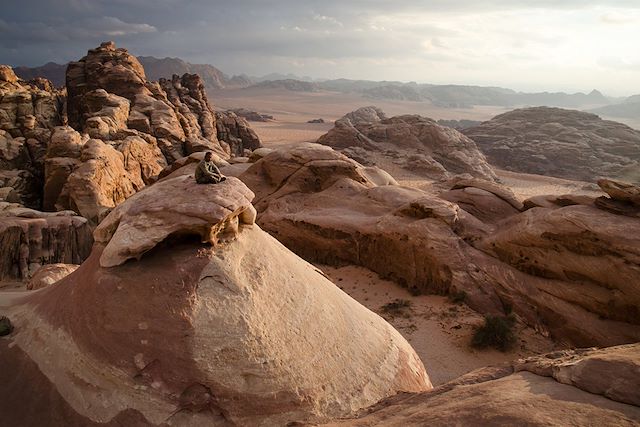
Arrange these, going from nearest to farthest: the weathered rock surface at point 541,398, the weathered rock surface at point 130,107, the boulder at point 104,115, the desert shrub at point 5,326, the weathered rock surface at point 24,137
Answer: the weathered rock surface at point 541,398
the desert shrub at point 5,326
the weathered rock surface at point 24,137
the boulder at point 104,115
the weathered rock surface at point 130,107

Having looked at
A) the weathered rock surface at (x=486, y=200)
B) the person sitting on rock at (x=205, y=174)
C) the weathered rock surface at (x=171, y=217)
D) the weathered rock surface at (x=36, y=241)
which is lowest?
the weathered rock surface at (x=36, y=241)

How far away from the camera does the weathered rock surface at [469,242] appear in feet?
35.4

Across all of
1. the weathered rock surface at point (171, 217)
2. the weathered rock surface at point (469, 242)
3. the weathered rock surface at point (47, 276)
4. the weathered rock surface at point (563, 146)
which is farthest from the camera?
the weathered rock surface at point (563, 146)

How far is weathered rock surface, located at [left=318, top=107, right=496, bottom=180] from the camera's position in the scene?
37250 mm

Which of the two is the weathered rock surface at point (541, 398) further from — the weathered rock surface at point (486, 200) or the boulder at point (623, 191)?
the weathered rock surface at point (486, 200)

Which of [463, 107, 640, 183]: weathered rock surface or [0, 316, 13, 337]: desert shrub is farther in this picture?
[463, 107, 640, 183]: weathered rock surface

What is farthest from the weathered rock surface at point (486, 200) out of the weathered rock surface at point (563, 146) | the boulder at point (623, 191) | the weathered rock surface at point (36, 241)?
the weathered rock surface at point (563, 146)

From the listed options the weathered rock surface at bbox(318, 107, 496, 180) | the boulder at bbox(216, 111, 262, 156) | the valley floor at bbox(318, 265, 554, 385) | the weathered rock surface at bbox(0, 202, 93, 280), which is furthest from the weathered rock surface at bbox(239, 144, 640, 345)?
the boulder at bbox(216, 111, 262, 156)

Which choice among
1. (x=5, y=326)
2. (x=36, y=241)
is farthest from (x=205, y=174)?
(x=36, y=241)

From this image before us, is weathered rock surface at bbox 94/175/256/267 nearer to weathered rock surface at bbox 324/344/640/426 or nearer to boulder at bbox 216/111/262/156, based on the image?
weathered rock surface at bbox 324/344/640/426

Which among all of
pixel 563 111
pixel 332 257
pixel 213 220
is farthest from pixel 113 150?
pixel 563 111

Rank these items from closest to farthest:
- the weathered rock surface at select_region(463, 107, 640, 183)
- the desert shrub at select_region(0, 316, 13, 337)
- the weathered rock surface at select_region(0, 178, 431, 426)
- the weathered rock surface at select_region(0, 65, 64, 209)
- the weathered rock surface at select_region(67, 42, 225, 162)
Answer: the weathered rock surface at select_region(0, 178, 431, 426)
the desert shrub at select_region(0, 316, 13, 337)
the weathered rock surface at select_region(0, 65, 64, 209)
the weathered rock surface at select_region(67, 42, 225, 162)
the weathered rock surface at select_region(463, 107, 640, 183)

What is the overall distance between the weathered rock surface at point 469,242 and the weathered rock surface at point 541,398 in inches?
270

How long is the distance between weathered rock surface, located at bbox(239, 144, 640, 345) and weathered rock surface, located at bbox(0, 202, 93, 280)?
671 cm
